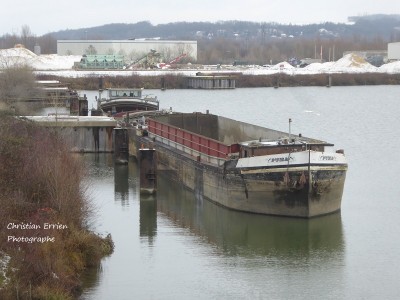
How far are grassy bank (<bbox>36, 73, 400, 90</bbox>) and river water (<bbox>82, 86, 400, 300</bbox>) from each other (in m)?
54.1

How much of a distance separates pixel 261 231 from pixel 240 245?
1.15 m

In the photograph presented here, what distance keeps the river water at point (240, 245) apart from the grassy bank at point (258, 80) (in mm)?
54135

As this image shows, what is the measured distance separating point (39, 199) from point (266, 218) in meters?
7.08

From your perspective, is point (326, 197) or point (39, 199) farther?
point (326, 197)

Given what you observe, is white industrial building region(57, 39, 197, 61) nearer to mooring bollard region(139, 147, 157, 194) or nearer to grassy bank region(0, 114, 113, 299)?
mooring bollard region(139, 147, 157, 194)

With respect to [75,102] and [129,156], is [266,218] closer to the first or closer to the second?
[129,156]

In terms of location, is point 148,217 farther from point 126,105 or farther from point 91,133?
point 126,105

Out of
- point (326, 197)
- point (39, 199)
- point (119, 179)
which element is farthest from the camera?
point (119, 179)

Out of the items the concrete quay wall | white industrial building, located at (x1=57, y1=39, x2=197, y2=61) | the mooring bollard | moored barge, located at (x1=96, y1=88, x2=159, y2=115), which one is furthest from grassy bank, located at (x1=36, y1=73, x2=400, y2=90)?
the mooring bollard

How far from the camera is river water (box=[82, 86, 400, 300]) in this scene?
61.2ft

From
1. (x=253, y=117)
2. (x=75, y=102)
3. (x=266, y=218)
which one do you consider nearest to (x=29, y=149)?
(x=266, y=218)

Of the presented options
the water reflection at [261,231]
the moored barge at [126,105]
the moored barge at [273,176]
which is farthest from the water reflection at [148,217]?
the moored barge at [126,105]

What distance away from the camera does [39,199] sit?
19.4 metres

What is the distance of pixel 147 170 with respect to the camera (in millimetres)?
27531
